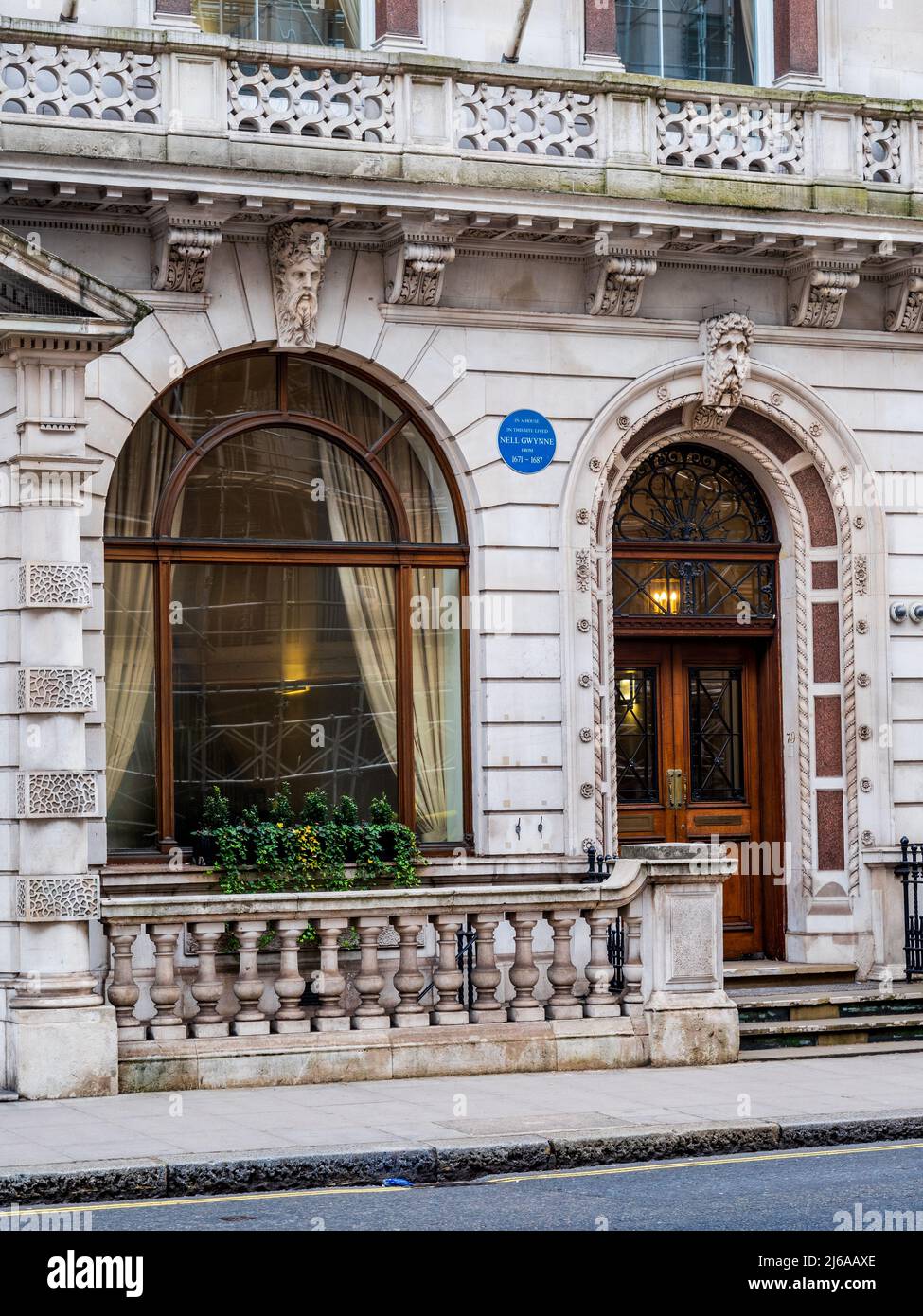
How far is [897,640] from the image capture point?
1803 centimetres

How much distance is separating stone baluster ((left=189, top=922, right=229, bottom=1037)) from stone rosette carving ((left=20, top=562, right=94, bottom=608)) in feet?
7.52

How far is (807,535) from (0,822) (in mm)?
7934

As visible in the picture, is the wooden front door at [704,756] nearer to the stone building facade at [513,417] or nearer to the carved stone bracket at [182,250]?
the stone building facade at [513,417]

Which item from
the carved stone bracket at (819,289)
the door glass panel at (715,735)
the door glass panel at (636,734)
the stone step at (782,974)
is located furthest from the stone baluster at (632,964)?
the carved stone bracket at (819,289)

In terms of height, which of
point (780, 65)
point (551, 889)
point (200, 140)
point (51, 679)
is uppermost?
point (780, 65)

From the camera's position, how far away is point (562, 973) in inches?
568

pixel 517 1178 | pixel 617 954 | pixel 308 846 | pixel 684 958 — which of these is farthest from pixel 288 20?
pixel 517 1178

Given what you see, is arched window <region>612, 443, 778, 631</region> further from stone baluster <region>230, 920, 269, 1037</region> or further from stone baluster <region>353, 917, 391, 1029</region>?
stone baluster <region>230, 920, 269, 1037</region>

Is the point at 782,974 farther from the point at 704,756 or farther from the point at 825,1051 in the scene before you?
the point at 704,756

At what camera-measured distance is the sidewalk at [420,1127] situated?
1059cm

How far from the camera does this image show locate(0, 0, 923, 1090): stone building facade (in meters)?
15.9

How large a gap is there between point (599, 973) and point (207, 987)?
2772 mm

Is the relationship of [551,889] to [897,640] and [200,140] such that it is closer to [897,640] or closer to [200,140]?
[897,640]
